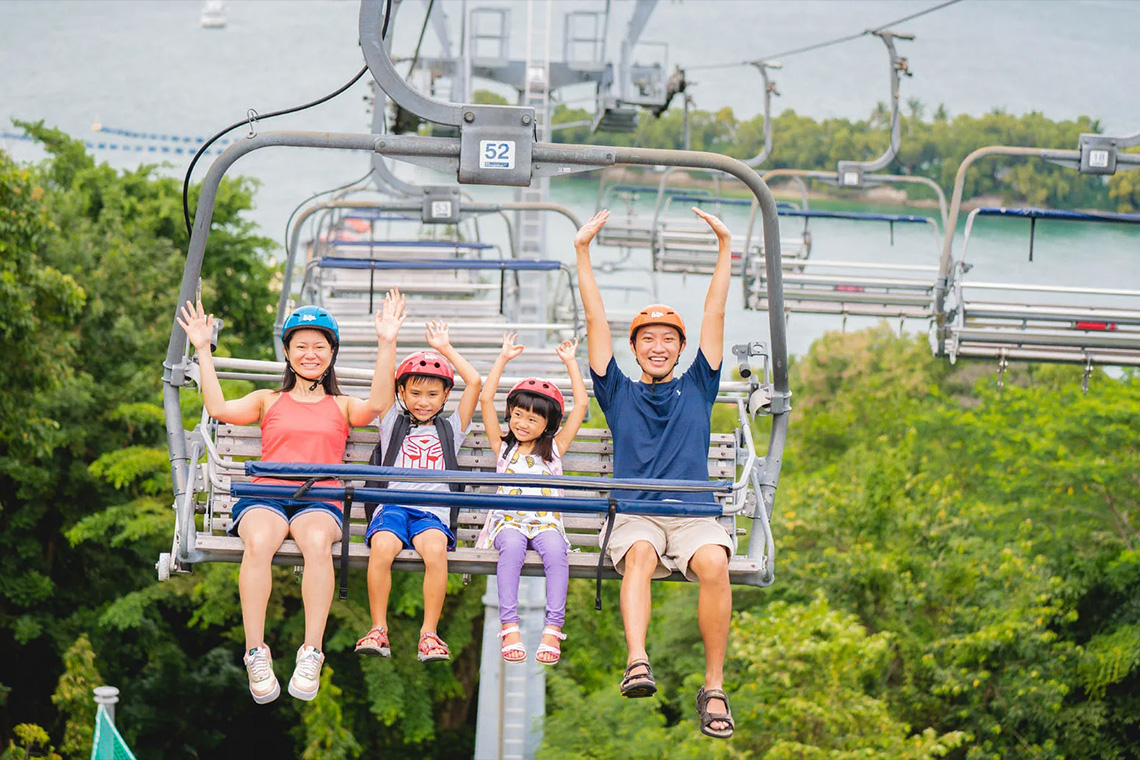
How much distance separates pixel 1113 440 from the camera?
15430mm

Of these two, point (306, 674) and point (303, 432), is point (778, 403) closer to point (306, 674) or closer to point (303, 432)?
point (303, 432)

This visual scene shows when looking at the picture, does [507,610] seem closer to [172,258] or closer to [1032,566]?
[1032,566]

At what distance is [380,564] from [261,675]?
55 centimetres

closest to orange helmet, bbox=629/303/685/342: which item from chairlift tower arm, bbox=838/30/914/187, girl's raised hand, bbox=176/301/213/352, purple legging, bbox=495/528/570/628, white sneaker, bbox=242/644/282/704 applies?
purple legging, bbox=495/528/570/628

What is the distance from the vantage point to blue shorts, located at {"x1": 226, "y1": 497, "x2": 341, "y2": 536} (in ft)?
15.9

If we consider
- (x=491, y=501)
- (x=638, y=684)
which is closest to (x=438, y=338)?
(x=491, y=501)

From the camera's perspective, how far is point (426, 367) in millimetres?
5195

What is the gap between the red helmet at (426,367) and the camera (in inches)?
204

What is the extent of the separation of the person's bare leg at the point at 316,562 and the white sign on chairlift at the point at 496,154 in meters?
1.29

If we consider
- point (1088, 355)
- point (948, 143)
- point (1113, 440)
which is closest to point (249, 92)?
point (948, 143)

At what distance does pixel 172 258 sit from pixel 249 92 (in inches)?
1866

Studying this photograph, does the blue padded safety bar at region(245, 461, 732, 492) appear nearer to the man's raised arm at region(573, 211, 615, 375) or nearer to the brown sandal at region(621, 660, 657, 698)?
the brown sandal at region(621, 660, 657, 698)

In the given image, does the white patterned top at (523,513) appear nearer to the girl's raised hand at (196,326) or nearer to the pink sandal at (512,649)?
the pink sandal at (512,649)

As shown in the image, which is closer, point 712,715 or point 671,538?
point 712,715
